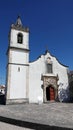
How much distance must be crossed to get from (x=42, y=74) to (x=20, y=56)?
12.6 ft

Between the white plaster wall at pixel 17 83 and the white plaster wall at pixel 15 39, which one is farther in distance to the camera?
the white plaster wall at pixel 15 39

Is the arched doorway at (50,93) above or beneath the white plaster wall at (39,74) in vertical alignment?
beneath

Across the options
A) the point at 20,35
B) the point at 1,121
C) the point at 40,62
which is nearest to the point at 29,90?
the point at 40,62

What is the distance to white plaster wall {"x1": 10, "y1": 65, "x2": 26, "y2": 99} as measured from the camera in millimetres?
19281

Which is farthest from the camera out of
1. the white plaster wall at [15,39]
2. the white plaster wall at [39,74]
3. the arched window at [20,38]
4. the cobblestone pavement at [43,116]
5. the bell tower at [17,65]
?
the arched window at [20,38]

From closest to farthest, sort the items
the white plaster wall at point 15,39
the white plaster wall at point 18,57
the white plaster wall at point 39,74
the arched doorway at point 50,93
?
the white plaster wall at point 18,57, the white plaster wall at point 39,74, the white plaster wall at point 15,39, the arched doorway at point 50,93

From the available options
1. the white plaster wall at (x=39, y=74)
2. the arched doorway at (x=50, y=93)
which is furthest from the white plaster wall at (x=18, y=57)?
the arched doorway at (x=50, y=93)

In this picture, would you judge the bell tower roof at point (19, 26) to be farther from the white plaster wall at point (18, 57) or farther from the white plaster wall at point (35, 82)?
the white plaster wall at point (35, 82)

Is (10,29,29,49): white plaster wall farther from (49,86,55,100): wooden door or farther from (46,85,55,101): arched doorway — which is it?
(49,86,55,100): wooden door

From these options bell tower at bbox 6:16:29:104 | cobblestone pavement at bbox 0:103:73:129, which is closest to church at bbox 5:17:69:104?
bell tower at bbox 6:16:29:104

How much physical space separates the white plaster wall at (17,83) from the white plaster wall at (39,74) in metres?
1.02

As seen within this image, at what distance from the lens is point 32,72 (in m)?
21.0

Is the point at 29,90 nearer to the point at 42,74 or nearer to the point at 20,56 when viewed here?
the point at 42,74

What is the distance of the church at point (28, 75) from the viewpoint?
64.2 feet
